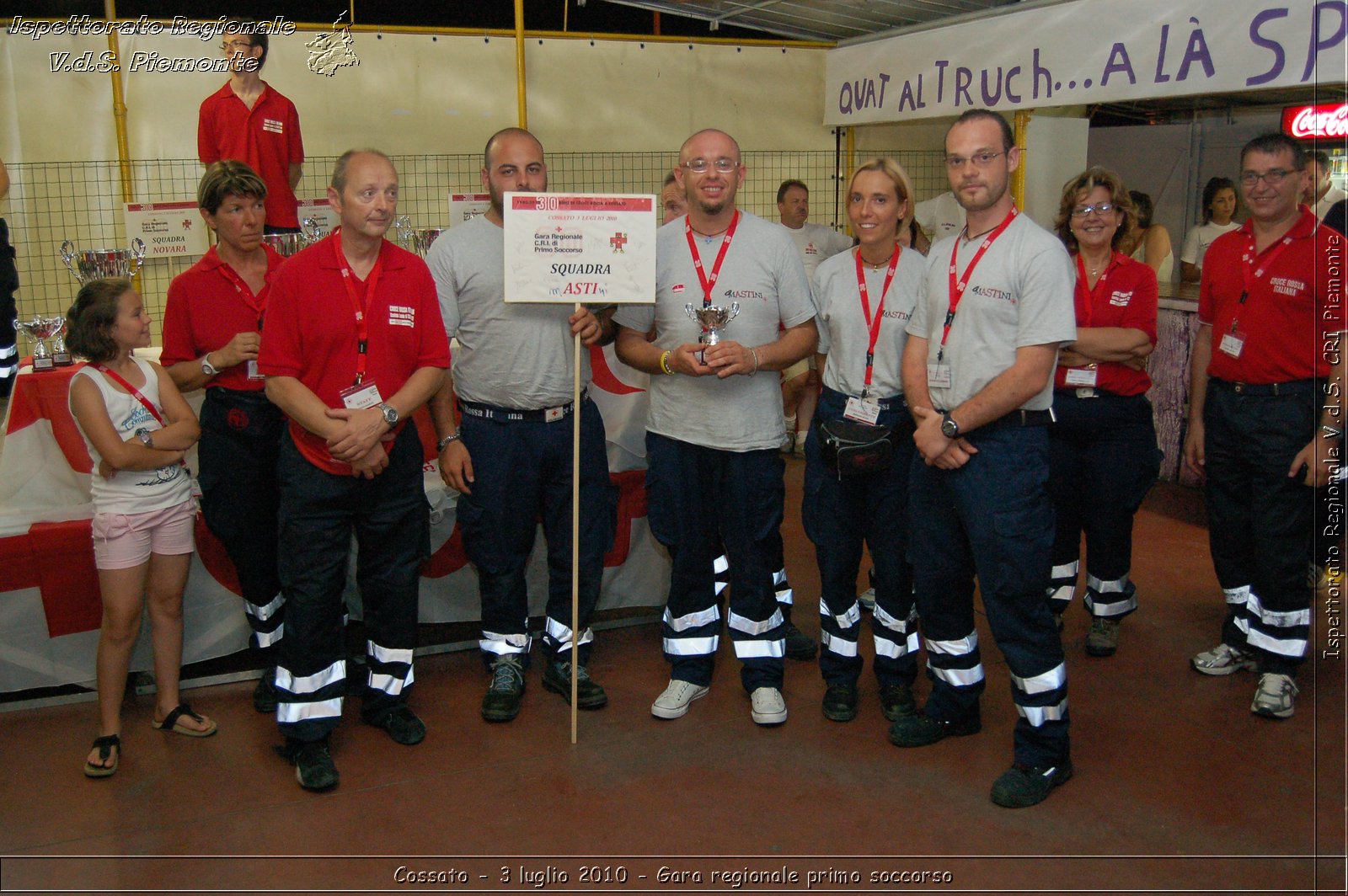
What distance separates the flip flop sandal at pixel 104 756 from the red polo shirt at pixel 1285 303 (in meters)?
4.00

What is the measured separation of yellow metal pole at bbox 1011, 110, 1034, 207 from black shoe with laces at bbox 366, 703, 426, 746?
4609 mm

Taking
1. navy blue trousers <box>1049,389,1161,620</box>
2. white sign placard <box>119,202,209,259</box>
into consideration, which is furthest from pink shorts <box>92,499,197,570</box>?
white sign placard <box>119,202,209,259</box>

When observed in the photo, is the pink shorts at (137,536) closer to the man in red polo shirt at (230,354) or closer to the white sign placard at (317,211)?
the man in red polo shirt at (230,354)

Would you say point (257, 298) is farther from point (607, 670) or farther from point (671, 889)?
point (671, 889)

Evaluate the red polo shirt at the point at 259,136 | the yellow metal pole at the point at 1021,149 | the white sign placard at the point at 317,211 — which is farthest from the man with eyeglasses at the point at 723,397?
the white sign placard at the point at 317,211

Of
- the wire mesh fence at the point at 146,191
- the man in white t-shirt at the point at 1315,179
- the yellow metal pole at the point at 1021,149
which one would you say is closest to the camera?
the man in white t-shirt at the point at 1315,179

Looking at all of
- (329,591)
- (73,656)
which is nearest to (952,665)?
(329,591)

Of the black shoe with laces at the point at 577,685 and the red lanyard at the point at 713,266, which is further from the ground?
the red lanyard at the point at 713,266

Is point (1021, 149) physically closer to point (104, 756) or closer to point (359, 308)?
point (359, 308)

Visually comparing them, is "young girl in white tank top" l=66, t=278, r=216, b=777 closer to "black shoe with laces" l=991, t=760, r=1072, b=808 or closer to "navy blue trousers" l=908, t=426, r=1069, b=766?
"navy blue trousers" l=908, t=426, r=1069, b=766

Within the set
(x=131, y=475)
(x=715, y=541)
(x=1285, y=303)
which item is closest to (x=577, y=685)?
(x=715, y=541)

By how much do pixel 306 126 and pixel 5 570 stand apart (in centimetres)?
413

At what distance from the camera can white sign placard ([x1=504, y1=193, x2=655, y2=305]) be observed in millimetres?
3291

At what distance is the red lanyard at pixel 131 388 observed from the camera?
10.7 ft
